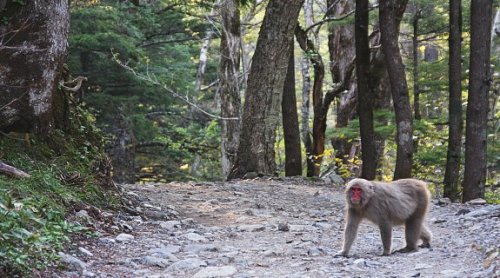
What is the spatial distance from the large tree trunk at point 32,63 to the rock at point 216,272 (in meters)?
3.63

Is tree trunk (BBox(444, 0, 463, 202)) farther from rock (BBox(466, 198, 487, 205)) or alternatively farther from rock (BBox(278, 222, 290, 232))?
rock (BBox(278, 222, 290, 232))

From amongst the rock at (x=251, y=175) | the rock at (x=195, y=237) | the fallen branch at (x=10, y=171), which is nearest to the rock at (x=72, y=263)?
the fallen branch at (x=10, y=171)

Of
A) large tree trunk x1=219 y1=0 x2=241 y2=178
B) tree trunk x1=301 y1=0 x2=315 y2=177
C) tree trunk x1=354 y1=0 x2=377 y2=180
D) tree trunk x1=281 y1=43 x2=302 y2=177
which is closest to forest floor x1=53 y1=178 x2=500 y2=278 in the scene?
tree trunk x1=354 y1=0 x2=377 y2=180

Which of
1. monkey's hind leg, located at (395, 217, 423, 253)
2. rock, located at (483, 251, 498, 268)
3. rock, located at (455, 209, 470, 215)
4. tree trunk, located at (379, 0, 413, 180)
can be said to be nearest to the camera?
rock, located at (483, 251, 498, 268)

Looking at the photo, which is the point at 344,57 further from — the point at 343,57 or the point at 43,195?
the point at 43,195

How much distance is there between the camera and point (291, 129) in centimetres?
1672

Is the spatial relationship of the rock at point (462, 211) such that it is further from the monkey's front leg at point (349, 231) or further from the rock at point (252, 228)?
the monkey's front leg at point (349, 231)

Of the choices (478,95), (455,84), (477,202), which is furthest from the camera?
(455,84)

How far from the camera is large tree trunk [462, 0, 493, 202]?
1140 cm

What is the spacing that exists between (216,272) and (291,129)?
435 inches

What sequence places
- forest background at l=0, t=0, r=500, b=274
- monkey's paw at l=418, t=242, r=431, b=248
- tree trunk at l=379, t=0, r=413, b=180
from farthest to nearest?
tree trunk at l=379, t=0, r=413, b=180 < forest background at l=0, t=0, r=500, b=274 < monkey's paw at l=418, t=242, r=431, b=248

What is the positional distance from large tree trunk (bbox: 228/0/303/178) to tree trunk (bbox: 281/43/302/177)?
95.9 inches

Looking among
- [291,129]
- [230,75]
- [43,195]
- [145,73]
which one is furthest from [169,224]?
[145,73]

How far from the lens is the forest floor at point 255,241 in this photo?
5875mm
